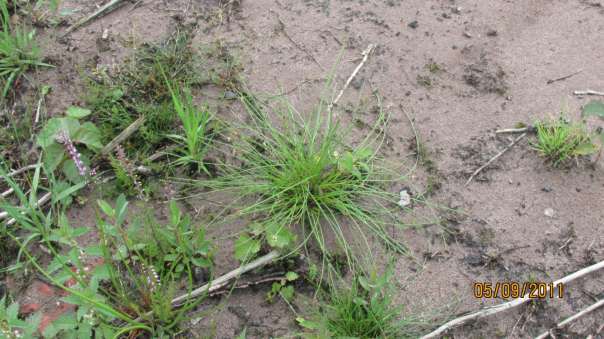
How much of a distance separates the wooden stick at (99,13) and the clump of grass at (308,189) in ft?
3.86

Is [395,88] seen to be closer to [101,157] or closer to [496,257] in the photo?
[496,257]

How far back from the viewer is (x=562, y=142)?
2.34 metres

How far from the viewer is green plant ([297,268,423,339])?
1906 millimetres

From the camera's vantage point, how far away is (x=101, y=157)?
242 cm

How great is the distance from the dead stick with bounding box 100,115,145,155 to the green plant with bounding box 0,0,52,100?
64cm

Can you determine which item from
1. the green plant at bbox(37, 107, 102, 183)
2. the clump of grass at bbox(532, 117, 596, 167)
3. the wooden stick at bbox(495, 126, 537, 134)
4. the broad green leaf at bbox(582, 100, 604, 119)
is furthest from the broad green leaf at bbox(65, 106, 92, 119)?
the broad green leaf at bbox(582, 100, 604, 119)

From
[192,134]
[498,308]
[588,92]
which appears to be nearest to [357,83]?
[192,134]

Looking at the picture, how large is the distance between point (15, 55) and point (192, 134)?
3.64 ft

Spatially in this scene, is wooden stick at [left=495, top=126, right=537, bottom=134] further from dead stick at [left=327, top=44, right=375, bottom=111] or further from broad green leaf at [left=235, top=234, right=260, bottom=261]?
broad green leaf at [left=235, top=234, right=260, bottom=261]

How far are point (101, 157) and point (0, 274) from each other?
0.64m

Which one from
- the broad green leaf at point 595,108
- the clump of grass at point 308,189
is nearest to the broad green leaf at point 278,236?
the clump of grass at point 308,189

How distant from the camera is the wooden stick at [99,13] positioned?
2879mm

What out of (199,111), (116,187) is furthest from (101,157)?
(199,111)

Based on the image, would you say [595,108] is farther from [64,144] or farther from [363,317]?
[64,144]
